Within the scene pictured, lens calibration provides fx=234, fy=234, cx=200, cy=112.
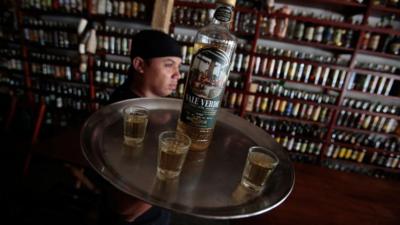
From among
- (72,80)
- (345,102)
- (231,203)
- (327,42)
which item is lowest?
(72,80)

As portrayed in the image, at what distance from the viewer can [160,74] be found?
3.87 feet

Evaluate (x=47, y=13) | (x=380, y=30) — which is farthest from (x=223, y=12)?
(x=47, y=13)

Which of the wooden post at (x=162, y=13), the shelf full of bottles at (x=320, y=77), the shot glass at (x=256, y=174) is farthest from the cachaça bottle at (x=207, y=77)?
the shelf full of bottles at (x=320, y=77)

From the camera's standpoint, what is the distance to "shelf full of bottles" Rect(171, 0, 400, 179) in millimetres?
2453

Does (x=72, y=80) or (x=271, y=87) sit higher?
(x=271, y=87)

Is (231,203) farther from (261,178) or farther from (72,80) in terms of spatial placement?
(72,80)

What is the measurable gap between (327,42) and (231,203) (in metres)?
2.62

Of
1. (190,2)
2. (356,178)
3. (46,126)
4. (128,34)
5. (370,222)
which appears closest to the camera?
Answer: (370,222)

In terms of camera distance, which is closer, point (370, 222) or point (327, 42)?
point (370, 222)

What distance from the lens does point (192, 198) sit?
1.33 ft

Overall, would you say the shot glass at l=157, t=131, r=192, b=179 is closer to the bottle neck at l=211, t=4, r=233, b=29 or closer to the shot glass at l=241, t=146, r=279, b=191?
the shot glass at l=241, t=146, r=279, b=191

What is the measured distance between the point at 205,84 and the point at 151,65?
0.74m

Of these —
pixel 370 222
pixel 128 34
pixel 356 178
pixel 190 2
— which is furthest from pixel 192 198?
pixel 128 34

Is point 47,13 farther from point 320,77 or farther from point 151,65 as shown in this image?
point 320,77
